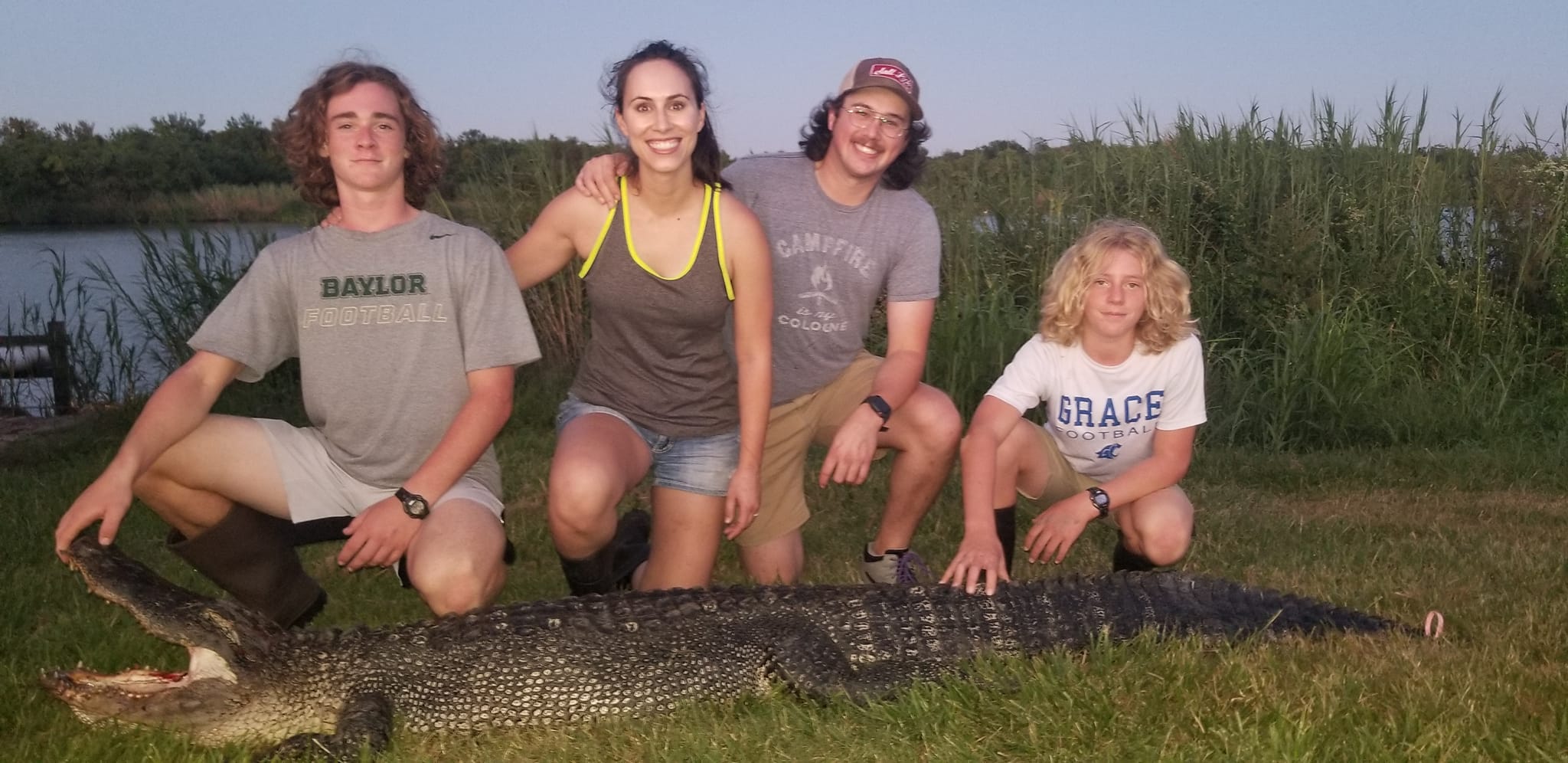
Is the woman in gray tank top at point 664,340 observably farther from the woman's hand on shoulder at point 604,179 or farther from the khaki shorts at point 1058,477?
the khaki shorts at point 1058,477

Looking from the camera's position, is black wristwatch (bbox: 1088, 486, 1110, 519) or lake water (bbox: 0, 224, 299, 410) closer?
black wristwatch (bbox: 1088, 486, 1110, 519)

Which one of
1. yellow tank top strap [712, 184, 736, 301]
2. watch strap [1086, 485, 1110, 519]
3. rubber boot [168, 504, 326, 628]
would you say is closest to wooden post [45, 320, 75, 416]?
rubber boot [168, 504, 326, 628]

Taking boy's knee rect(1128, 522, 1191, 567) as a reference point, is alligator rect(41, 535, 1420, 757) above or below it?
below

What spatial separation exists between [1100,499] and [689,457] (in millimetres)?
1272

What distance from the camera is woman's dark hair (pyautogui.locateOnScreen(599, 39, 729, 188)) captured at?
3371mm

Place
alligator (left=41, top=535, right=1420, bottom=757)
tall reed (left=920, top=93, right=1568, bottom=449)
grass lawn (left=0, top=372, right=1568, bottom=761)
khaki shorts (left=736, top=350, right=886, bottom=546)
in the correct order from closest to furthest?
grass lawn (left=0, top=372, right=1568, bottom=761)
alligator (left=41, top=535, right=1420, bottom=757)
khaki shorts (left=736, top=350, right=886, bottom=546)
tall reed (left=920, top=93, right=1568, bottom=449)

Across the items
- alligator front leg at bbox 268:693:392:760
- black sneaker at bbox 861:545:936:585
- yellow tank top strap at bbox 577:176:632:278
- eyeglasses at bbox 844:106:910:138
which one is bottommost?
alligator front leg at bbox 268:693:392:760

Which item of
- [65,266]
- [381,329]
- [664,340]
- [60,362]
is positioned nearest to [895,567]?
[664,340]

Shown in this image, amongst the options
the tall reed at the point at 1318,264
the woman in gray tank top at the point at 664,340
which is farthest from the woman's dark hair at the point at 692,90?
the tall reed at the point at 1318,264

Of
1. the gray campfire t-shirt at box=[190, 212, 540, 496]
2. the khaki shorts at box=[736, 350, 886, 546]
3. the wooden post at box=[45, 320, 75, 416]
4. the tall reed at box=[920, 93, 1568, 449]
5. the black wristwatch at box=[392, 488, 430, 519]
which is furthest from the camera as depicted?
the wooden post at box=[45, 320, 75, 416]

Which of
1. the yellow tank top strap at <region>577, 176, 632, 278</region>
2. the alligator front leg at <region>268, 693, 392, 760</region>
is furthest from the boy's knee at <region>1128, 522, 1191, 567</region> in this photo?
the alligator front leg at <region>268, 693, 392, 760</region>

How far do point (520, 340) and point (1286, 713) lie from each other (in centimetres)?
215

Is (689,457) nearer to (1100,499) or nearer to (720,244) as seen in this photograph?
(720,244)

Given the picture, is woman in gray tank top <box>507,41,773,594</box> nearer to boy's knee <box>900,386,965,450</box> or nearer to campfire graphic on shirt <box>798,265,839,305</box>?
campfire graphic on shirt <box>798,265,839,305</box>
